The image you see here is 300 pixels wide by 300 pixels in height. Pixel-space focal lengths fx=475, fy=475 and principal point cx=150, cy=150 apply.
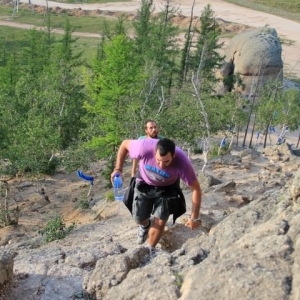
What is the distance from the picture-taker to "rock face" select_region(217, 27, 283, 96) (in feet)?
133

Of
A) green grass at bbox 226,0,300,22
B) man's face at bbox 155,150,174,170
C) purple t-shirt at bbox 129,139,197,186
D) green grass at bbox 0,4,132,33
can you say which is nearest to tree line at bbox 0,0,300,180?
purple t-shirt at bbox 129,139,197,186

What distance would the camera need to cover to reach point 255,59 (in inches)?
1602

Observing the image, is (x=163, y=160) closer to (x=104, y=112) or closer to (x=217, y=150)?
(x=104, y=112)

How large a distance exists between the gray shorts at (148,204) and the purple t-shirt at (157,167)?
184 millimetres

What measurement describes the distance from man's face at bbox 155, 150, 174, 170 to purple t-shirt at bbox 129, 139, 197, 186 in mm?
109

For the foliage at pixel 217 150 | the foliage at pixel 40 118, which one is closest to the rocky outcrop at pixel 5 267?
the foliage at pixel 40 118

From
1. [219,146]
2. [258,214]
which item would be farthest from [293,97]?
[258,214]

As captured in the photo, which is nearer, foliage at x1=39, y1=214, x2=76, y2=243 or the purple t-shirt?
the purple t-shirt

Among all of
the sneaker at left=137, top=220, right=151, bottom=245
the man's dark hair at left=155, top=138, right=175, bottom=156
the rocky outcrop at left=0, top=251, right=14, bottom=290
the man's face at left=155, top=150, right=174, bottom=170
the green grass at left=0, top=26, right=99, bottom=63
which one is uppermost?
the man's dark hair at left=155, top=138, right=175, bottom=156

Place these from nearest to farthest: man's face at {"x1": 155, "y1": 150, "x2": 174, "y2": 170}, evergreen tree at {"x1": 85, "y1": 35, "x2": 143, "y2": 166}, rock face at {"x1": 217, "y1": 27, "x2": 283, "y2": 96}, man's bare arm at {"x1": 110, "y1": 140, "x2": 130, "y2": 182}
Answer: man's face at {"x1": 155, "y1": 150, "x2": 174, "y2": 170}
man's bare arm at {"x1": 110, "y1": 140, "x2": 130, "y2": 182}
evergreen tree at {"x1": 85, "y1": 35, "x2": 143, "y2": 166}
rock face at {"x1": 217, "y1": 27, "x2": 283, "y2": 96}

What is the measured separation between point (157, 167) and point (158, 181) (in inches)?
9.3

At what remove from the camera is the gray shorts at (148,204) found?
6648 millimetres

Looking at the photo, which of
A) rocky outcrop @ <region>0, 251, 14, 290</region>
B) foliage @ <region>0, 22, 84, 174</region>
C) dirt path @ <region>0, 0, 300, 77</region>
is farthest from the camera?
dirt path @ <region>0, 0, 300, 77</region>

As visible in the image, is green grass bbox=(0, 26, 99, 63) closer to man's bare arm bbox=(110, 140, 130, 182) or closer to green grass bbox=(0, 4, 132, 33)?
green grass bbox=(0, 4, 132, 33)
